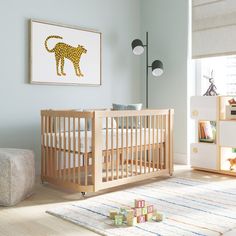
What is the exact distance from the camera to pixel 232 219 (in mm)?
2037

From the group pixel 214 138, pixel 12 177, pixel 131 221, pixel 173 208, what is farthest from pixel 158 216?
pixel 214 138

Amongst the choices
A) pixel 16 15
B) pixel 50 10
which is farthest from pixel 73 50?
pixel 16 15

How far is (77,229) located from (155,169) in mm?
1539

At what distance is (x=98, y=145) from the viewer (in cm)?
257

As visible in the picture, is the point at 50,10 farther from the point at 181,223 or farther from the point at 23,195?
the point at 181,223

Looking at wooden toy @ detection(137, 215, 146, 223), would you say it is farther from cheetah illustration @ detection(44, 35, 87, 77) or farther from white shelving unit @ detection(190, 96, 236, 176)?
cheetah illustration @ detection(44, 35, 87, 77)

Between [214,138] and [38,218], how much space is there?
2123 mm

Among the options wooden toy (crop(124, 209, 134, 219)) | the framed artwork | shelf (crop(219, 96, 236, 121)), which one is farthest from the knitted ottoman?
shelf (crop(219, 96, 236, 121))

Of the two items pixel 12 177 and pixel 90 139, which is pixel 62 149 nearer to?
pixel 90 139

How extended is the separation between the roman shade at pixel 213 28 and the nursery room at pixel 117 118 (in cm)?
1

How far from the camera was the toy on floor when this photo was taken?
1946 mm

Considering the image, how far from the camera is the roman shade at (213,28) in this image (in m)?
3.53

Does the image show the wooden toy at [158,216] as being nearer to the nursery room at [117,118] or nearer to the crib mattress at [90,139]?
the nursery room at [117,118]

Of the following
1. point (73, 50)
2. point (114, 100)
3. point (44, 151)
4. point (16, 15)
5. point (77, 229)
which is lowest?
point (77, 229)
